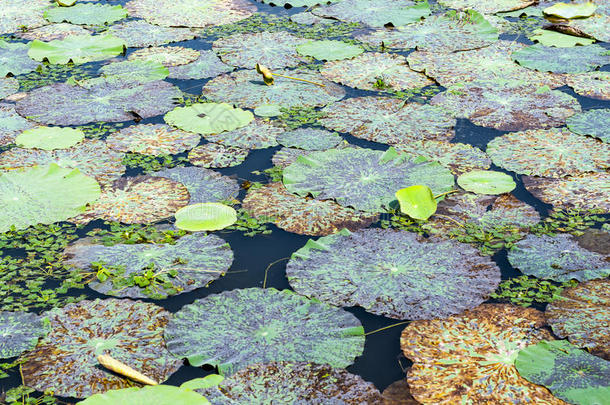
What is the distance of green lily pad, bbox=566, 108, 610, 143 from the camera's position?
4.44 m

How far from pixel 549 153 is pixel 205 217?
219cm

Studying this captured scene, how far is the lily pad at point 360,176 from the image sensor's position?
385 centimetres

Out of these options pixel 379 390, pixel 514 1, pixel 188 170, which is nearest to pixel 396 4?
pixel 514 1

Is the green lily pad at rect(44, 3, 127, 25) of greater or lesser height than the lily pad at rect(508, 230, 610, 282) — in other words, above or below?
above

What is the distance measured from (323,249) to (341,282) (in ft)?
0.91

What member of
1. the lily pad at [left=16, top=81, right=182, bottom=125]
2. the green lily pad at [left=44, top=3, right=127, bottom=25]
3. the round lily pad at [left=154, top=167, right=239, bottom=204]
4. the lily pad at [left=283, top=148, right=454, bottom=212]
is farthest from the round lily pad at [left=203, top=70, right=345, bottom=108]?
the green lily pad at [left=44, top=3, right=127, bottom=25]

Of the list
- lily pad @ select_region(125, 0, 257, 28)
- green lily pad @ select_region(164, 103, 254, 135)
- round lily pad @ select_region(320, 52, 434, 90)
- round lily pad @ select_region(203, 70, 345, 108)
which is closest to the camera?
green lily pad @ select_region(164, 103, 254, 135)

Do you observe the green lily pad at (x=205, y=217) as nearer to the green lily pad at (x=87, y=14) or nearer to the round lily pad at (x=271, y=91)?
the round lily pad at (x=271, y=91)

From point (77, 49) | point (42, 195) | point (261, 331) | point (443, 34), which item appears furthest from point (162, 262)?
point (443, 34)

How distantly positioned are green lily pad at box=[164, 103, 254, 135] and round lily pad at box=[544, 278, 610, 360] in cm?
249

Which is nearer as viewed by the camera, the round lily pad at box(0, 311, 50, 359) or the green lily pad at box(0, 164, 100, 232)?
the round lily pad at box(0, 311, 50, 359)

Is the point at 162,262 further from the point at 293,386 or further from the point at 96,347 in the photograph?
the point at 293,386

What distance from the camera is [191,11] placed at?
6.75 m

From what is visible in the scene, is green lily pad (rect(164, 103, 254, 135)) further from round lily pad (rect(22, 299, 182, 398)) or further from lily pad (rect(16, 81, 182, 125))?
round lily pad (rect(22, 299, 182, 398))
